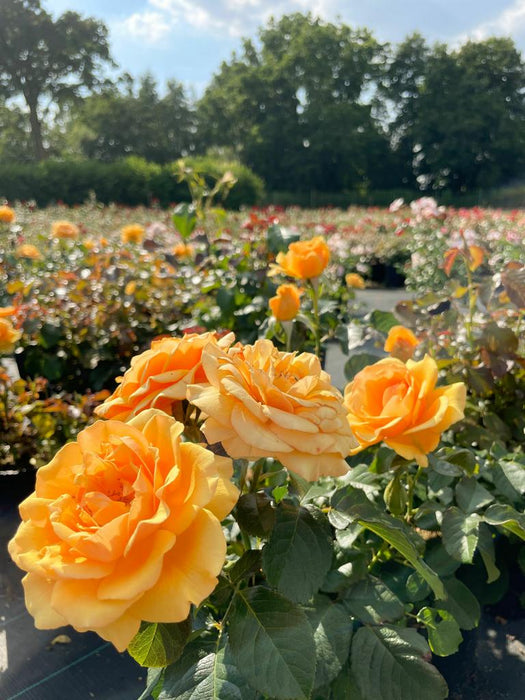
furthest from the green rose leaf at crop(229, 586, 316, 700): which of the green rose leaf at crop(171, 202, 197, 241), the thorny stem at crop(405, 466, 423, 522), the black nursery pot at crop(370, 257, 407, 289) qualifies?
the black nursery pot at crop(370, 257, 407, 289)

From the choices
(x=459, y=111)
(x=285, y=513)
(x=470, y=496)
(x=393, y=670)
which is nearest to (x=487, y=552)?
(x=470, y=496)

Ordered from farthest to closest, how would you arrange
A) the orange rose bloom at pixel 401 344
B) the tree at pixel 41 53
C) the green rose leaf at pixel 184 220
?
the tree at pixel 41 53 → the green rose leaf at pixel 184 220 → the orange rose bloom at pixel 401 344

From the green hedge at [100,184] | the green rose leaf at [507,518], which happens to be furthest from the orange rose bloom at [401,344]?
the green hedge at [100,184]

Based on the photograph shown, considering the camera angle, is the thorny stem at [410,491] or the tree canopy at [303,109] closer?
the thorny stem at [410,491]

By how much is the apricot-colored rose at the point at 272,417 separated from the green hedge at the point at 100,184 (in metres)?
17.0

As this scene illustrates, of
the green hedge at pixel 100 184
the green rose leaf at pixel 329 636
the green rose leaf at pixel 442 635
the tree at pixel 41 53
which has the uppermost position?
the tree at pixel 41 53

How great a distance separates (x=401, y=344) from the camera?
3.48 feet

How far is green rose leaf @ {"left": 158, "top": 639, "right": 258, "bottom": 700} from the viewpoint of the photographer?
0.55 meters

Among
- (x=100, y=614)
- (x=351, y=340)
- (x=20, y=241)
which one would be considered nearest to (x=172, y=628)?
(x=100, y=614)

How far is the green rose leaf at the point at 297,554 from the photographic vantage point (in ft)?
1.90

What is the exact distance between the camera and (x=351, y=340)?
1367 millimetres

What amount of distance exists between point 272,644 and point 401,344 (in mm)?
656

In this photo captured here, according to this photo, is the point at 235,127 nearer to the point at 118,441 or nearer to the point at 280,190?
the point at 280,190

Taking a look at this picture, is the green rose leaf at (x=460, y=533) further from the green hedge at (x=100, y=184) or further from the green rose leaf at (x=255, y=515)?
the green hedge at (x=100, y=184)
